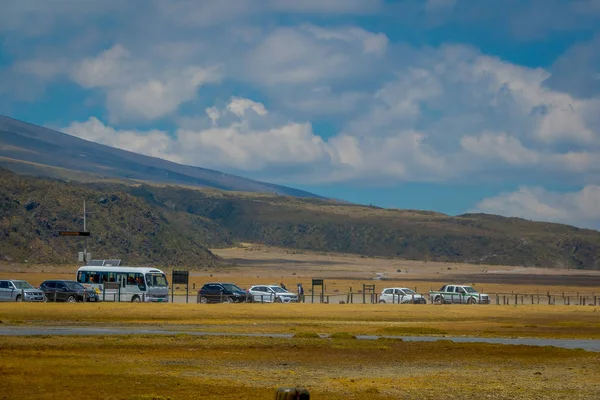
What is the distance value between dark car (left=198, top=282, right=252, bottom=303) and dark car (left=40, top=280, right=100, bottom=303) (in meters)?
9.25

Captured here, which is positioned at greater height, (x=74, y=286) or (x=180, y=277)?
(x=180, y=277)

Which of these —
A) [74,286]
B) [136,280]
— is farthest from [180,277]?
[74,286]

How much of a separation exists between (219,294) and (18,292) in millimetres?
15901

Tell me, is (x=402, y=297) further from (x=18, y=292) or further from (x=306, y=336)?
(x=306, y=336)

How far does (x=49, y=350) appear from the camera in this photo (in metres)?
33.1

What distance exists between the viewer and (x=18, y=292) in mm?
70562

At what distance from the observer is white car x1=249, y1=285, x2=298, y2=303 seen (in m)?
79.3

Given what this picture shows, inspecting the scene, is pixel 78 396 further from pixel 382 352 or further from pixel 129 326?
pixel 129 326

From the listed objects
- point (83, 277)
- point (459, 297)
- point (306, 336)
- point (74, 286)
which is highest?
point (83, 277)

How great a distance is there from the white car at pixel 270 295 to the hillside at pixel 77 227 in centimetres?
7654

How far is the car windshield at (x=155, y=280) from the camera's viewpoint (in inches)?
3024

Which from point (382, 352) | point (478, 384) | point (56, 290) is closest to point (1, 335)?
point (382, 352)

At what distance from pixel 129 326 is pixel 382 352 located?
56.9 ft

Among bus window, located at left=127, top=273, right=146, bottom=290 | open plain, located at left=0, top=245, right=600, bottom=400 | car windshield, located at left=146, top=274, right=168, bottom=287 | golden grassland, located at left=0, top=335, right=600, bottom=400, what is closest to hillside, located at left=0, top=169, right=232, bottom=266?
bus window, located at left=127, top=273, right=146, bottom=290
